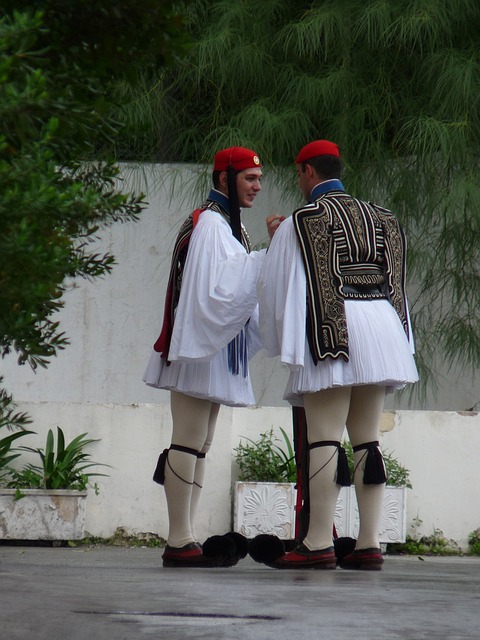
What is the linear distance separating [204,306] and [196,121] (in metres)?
5.01

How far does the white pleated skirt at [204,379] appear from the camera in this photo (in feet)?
15.8

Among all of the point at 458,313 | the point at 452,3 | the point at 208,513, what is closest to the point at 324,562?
the point at 208,513

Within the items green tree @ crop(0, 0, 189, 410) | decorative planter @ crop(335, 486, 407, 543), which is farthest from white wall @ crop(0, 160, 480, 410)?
green tree @ crop(0, 0, 189, 410)

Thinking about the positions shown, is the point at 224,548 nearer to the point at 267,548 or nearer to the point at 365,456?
the point at 267,548

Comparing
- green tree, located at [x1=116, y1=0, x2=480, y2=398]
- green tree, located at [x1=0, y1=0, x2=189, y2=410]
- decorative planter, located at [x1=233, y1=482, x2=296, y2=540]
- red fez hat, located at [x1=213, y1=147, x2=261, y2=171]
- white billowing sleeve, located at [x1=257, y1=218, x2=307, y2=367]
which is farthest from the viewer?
green tree, located at [x1=116, y1=0, x2=480, y2=398]

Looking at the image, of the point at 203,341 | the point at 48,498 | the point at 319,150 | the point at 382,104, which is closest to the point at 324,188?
the point at 319,150

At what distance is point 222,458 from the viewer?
7.34 m

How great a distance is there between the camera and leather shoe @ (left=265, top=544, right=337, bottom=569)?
4523 mm

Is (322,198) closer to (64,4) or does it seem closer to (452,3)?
(64,4)

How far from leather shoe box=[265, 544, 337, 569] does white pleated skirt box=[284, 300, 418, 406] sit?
2.03 ft

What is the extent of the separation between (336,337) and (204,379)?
2.08 feet

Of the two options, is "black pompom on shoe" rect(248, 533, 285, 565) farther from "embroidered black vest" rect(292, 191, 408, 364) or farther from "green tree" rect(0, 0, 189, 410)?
"green tree" rect(0, 0, 189, 410)

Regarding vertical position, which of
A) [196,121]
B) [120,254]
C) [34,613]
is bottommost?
[34,613]

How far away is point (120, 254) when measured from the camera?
8969 millimetres
